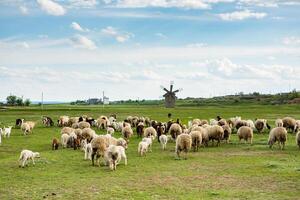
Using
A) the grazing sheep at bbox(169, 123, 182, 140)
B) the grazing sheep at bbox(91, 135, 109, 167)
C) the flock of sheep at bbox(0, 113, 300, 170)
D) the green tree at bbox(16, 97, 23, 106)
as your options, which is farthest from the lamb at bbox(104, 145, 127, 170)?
the green tree at bbox(16, 97, 23, 106)

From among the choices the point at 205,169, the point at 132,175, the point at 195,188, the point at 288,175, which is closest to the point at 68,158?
the point at 132,175

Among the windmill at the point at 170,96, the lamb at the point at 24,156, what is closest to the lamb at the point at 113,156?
the lamb at the point at 24,156

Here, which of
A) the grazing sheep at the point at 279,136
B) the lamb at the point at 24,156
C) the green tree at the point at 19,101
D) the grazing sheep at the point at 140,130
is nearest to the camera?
the lamb at the point at 24,156

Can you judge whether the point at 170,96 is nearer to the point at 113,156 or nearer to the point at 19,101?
the point at 19,101

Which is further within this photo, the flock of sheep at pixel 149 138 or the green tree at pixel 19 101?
the green tree at pixel 19 101

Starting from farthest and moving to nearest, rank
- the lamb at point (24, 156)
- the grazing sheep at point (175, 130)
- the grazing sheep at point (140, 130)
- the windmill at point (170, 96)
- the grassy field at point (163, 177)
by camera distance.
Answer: the windmill at point (170, 96) → the grazing sheep at point (140, 130) → the grazing sheep at point (175, 130) → the lamb at point (24, 156) → the grassy field at point (163, 177)

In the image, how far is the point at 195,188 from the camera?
15539mm

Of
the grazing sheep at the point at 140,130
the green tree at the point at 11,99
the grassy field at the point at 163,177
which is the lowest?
the grassy field at the point at 163,177

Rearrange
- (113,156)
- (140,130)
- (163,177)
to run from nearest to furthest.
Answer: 1. (163,177)
2. (113,156)
3. (140,130)

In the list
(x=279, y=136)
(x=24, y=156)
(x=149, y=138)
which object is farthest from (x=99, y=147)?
(x=279, y=136)

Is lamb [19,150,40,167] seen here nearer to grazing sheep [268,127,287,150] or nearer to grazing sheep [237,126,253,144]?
grazing sheep [268,127,287,150]

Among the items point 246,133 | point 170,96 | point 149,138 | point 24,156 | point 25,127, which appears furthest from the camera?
point 170,96

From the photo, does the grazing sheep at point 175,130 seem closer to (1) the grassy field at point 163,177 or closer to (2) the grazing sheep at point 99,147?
(1) the grassy field at point 163,177

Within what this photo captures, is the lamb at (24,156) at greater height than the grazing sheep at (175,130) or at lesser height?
lesser
